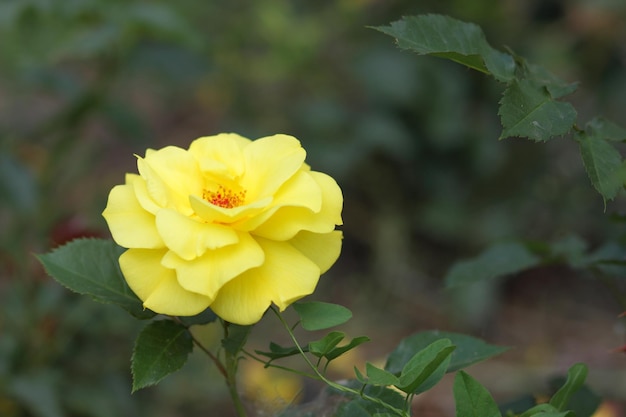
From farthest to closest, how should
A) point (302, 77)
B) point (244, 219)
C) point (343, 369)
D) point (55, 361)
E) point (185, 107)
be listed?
1. point (185, 107)
2. point (302, 77)
3. point (343, 369)
4. point (55, 361)
5. point (244, 219)

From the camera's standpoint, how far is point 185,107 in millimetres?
2963

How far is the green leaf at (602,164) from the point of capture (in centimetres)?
71

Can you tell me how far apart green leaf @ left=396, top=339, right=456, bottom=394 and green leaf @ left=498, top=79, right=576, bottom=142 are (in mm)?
189

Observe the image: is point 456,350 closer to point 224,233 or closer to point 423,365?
point 423,365

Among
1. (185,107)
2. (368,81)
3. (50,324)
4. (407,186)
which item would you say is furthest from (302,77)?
(50,324)

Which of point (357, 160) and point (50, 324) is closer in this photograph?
point (50, 324)

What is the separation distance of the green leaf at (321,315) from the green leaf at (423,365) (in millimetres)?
66

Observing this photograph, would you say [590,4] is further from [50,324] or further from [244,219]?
[244,219]

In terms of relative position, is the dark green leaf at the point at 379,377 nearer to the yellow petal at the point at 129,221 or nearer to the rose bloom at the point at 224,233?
the rose bloom at the point at 224,233

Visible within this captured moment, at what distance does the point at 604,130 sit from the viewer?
81 centimetres

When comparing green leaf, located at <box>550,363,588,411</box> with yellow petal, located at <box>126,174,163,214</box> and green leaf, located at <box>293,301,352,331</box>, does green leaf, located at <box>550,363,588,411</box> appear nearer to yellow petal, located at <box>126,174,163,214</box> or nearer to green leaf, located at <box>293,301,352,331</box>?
green leaf, located at <box>293,301,352,331</box>

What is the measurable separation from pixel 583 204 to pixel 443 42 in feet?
5.17

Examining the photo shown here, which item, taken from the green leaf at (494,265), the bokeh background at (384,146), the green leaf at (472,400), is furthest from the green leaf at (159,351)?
the bokeh background at (384,146)

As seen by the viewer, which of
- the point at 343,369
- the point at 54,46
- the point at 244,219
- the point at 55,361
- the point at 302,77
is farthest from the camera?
the point at 302,77
